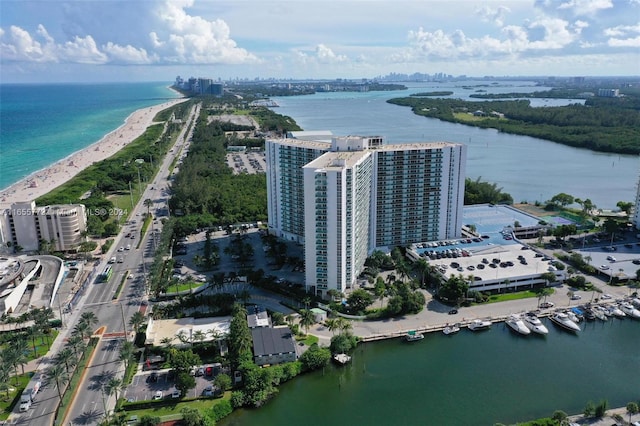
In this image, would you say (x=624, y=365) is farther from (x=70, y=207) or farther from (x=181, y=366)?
(x=70, y=207)

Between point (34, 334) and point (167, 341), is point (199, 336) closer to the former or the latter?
point (167, 341)

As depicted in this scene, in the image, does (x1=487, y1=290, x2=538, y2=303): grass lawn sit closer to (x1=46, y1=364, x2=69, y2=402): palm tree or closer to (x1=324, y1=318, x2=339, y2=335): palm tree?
(x1=324, y1=318, x2=339, y2=335): palm tree

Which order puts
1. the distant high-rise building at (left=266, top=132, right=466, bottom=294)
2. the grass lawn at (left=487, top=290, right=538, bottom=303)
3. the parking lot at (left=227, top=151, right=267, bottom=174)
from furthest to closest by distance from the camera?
the parking lot at (left=227, top=151, right=267, bottom=174), the grass lawn at (left=487, top=290, right=538, bottom=303), the distant high-rise building at (left=266, top=132, right=466, bottom=294)

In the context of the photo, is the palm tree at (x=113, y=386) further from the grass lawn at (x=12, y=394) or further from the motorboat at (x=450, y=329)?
the motorboat at (x=450, y=329)

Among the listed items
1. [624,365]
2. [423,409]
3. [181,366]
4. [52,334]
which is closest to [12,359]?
[52,334]

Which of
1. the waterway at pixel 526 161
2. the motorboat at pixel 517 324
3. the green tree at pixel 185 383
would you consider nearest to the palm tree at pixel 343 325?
the green tree at pixel 185 383

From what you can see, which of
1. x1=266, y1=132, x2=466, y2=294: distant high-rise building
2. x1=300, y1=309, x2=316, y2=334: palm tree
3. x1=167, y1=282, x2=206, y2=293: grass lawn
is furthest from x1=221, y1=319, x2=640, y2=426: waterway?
x1=167, y1=282, x2=206, y2=293: grass lawn
